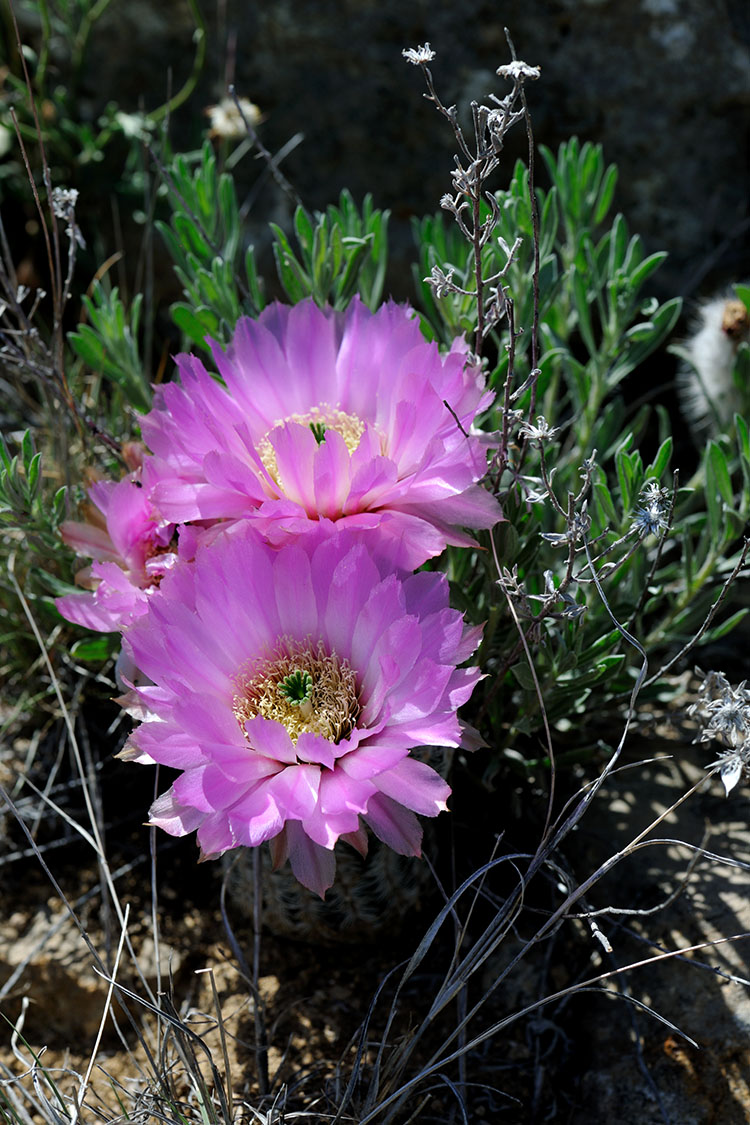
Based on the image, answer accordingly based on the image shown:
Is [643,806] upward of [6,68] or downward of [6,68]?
downward

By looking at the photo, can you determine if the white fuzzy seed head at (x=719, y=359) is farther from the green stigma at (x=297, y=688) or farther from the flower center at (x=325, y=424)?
the green stigma at (x=297, y=688)

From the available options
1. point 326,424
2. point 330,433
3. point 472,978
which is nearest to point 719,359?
point 326,424

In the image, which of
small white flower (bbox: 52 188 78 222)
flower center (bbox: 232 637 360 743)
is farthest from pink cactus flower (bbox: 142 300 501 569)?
small white flower (bbox: 52 188 78 222)

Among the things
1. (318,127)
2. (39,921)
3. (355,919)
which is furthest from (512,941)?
(318,127)

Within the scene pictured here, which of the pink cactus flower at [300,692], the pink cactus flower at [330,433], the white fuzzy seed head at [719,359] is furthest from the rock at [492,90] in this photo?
the pink cactus flower at [300,692]

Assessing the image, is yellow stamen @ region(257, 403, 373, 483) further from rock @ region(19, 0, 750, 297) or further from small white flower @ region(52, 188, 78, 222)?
rock @ region(19, 0, 750, 297)

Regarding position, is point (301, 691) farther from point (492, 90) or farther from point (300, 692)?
point (492, 90)

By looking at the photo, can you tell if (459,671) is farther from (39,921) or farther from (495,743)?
(39,921)
